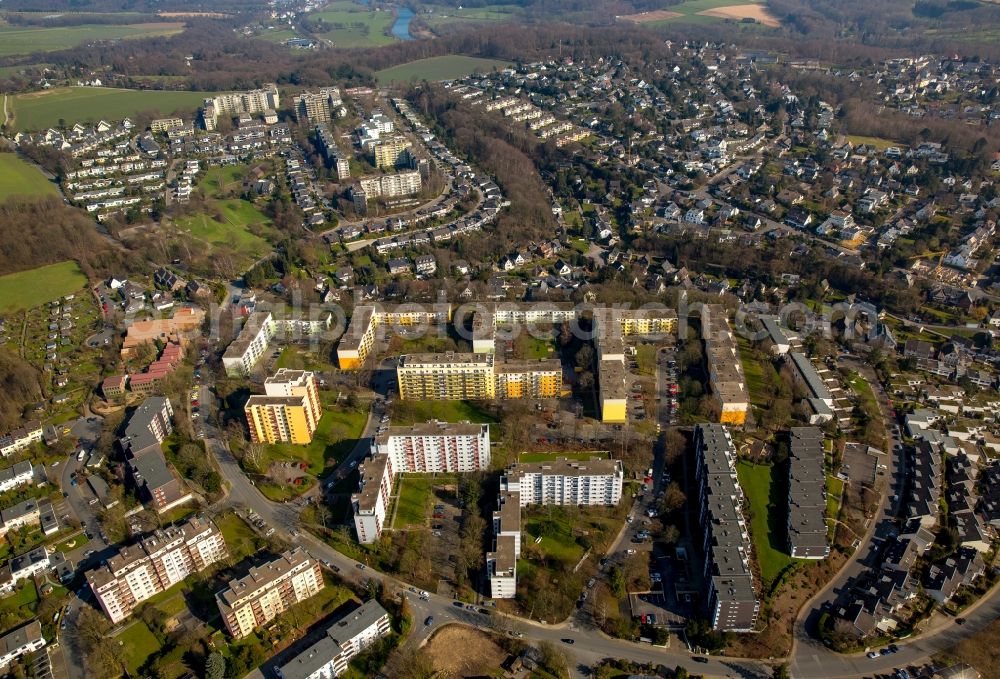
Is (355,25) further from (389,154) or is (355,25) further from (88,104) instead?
(389,154)

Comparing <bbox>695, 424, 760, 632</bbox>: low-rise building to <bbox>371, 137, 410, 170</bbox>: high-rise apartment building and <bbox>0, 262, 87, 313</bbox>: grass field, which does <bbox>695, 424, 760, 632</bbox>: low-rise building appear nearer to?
<bbox>0, 262, 87, 313</bbox>: grass field

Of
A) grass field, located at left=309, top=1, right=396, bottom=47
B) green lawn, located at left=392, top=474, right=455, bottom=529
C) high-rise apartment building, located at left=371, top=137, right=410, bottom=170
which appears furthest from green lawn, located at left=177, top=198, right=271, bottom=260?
grass field, located at left=309, top=1, right=396, bottom=47

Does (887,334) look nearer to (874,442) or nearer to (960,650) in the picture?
(874,442)

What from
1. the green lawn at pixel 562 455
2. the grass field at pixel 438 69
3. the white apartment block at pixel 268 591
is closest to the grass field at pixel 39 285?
the white apartment block at pixel 268 591

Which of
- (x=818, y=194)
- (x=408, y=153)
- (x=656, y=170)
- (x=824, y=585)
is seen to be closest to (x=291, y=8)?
(x=408, y=153)

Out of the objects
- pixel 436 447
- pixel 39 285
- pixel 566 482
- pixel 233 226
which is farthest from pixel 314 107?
pixel 566 482

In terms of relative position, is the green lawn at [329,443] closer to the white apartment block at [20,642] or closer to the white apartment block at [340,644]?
the white apartment block at [340,644]
